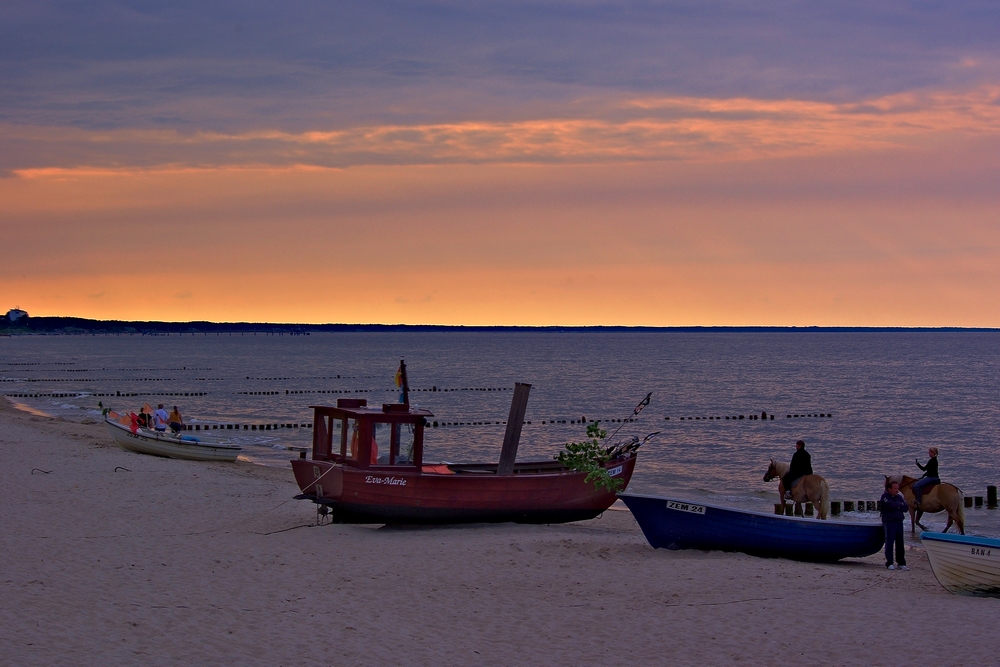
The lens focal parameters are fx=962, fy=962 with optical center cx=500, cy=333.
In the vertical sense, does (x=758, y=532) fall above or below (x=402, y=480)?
below

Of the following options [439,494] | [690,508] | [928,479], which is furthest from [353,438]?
[928,479]

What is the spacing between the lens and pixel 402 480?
64.8 ft

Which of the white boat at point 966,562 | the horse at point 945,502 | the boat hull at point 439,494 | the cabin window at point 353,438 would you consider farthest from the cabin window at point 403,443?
the horse at point 945,502

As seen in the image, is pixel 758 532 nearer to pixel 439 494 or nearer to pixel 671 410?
pixel 439 494

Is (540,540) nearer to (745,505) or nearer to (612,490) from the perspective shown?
(612,490)

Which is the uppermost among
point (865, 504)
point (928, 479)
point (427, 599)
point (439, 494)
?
point (928, 479)

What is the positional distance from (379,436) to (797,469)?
981cm

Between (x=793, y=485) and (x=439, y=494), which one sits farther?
(x=793, y=485)

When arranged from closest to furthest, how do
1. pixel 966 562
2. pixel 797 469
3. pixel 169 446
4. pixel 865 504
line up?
pixel 966 562, pixel 797 469, pixel 865 504, pixel 169 446

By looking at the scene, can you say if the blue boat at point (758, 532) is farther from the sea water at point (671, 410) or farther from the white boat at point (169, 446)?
the white boat at point (169, 446)

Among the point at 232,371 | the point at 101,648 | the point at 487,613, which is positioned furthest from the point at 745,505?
the point at 232,371

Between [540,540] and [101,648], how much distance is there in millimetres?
9263

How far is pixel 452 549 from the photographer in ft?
58.8

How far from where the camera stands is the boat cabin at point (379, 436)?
19.7m
